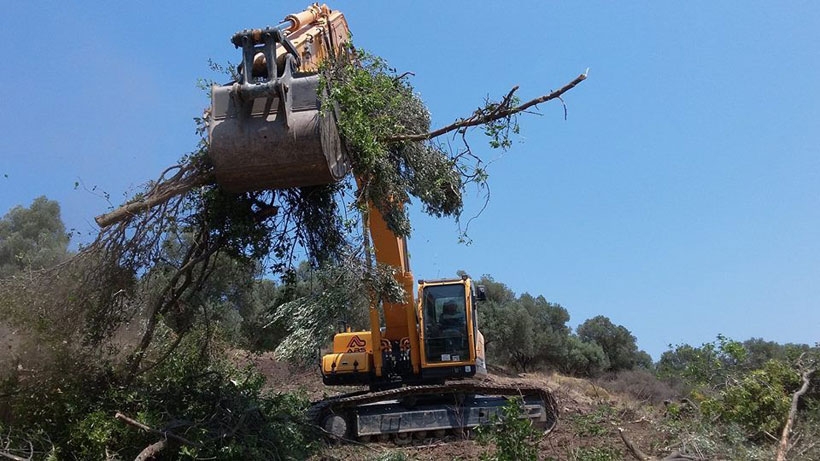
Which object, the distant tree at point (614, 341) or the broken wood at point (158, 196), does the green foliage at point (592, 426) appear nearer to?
the broken wood at point (158, 196)

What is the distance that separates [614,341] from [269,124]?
30.1m

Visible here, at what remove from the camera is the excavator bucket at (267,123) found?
745 cm

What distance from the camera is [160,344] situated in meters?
9.78

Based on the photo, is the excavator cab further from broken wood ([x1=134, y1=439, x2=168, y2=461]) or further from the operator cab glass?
the operator cab glass

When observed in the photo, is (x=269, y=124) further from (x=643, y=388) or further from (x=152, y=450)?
(x=643, y=388)

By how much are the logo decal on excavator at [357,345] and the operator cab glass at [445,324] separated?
132 cm

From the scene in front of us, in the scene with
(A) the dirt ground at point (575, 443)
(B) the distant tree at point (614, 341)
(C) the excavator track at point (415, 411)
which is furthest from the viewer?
(B) the distant tree at point (614, 341)

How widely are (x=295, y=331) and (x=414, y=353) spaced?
137 inches

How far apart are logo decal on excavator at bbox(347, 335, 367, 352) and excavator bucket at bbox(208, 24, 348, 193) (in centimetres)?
625

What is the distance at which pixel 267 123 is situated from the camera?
7477mm

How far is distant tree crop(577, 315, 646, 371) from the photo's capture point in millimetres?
35000

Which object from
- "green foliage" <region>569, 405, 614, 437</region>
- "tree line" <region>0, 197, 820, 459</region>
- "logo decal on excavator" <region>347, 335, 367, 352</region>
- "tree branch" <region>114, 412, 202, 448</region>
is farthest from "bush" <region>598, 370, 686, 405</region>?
"tree branch" <region>114, 412, 202, 448</region>

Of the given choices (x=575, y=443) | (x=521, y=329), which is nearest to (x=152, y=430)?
(x=575, y=443)

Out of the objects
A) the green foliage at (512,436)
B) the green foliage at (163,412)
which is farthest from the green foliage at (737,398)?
the green foliage at (163,412)
